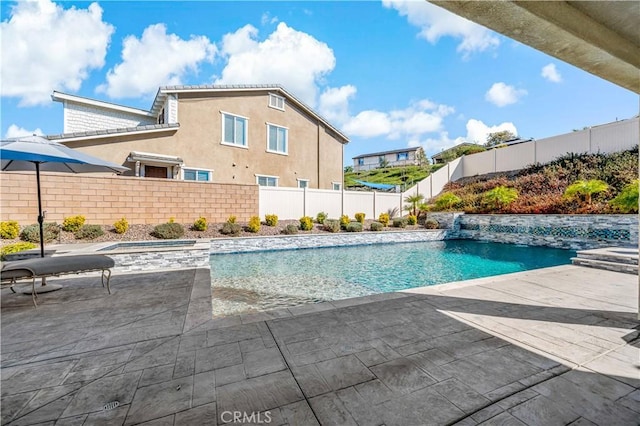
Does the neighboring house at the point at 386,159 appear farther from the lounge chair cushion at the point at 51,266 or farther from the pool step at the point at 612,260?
the lounge chair cushion at the point at 51,266

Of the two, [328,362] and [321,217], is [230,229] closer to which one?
[321,217]

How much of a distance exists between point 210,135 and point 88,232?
23.6ft

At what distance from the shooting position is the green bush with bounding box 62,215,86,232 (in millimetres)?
9898

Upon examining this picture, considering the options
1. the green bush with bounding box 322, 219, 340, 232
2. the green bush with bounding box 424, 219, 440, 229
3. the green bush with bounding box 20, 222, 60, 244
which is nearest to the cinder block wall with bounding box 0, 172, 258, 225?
the green bush with bounding box 20, 222, 60, 244

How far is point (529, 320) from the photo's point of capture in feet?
11.7

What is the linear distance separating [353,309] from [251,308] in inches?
88.2

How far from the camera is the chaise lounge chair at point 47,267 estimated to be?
387 centimetres

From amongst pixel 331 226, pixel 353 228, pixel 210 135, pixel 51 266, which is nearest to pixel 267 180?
pixel 210 135

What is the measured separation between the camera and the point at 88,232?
9953 mm

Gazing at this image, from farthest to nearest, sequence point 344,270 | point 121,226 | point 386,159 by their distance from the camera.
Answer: point 386,159, point 121,226, point 344,270

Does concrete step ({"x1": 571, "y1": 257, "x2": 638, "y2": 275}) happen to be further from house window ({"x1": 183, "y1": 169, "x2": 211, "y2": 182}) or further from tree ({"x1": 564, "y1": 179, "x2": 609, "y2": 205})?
house window ({"x1": 183, "y1": 169, "x2": 211, "y2": 182})

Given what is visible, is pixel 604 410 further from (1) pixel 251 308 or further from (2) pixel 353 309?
(1) pixel 251 308

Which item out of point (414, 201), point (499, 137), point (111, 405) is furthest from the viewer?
point (499, 137)

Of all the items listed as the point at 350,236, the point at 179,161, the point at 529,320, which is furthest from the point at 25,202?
the point at 529,320
